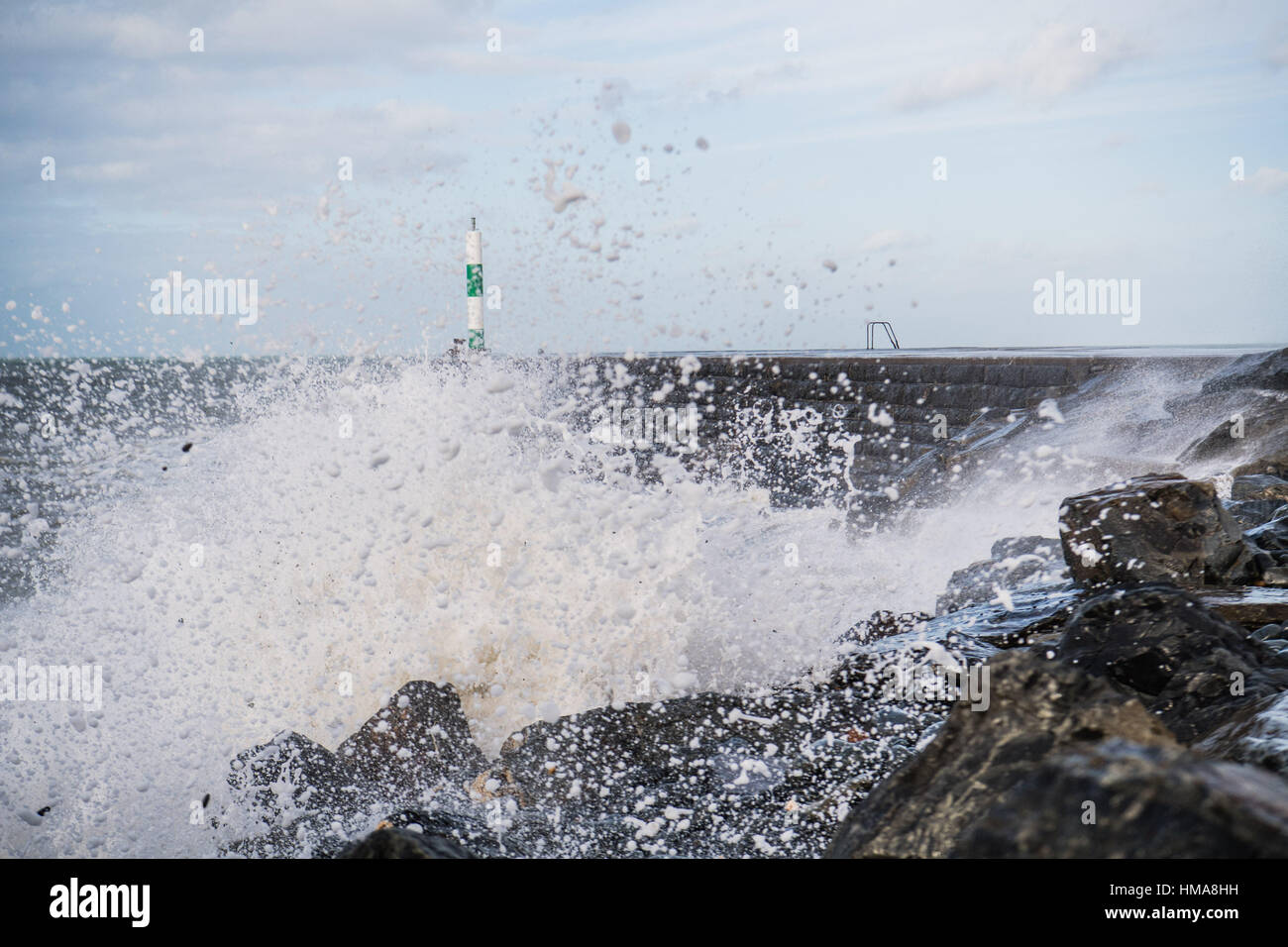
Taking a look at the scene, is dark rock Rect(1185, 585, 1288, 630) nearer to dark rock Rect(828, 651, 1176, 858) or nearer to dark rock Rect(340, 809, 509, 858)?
dark rock Rect(828, 651, 1176, 858)

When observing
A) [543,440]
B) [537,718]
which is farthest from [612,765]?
[543,440]

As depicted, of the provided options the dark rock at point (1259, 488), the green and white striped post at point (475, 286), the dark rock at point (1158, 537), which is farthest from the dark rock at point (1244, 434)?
the green and white striped post at point (475, 286)

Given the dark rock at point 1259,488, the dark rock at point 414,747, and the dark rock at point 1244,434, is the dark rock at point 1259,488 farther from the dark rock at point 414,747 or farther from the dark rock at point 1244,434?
the dark rock at point 414,747

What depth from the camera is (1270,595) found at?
12.5 ft

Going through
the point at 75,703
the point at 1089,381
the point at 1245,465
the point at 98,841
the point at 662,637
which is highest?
the point at 1089,381

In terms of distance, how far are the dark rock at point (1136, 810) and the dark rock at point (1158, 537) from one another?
117 inches

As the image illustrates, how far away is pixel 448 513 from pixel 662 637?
147 cm

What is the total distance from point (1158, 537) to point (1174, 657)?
51.0 inches

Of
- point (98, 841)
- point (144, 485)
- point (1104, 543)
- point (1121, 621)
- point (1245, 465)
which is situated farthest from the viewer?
point (144, 485)

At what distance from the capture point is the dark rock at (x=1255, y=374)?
7430mm

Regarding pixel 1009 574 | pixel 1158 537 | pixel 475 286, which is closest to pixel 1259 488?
pixel 1009 574

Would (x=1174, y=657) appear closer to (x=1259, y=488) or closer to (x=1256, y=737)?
(x=1256, y=737)
